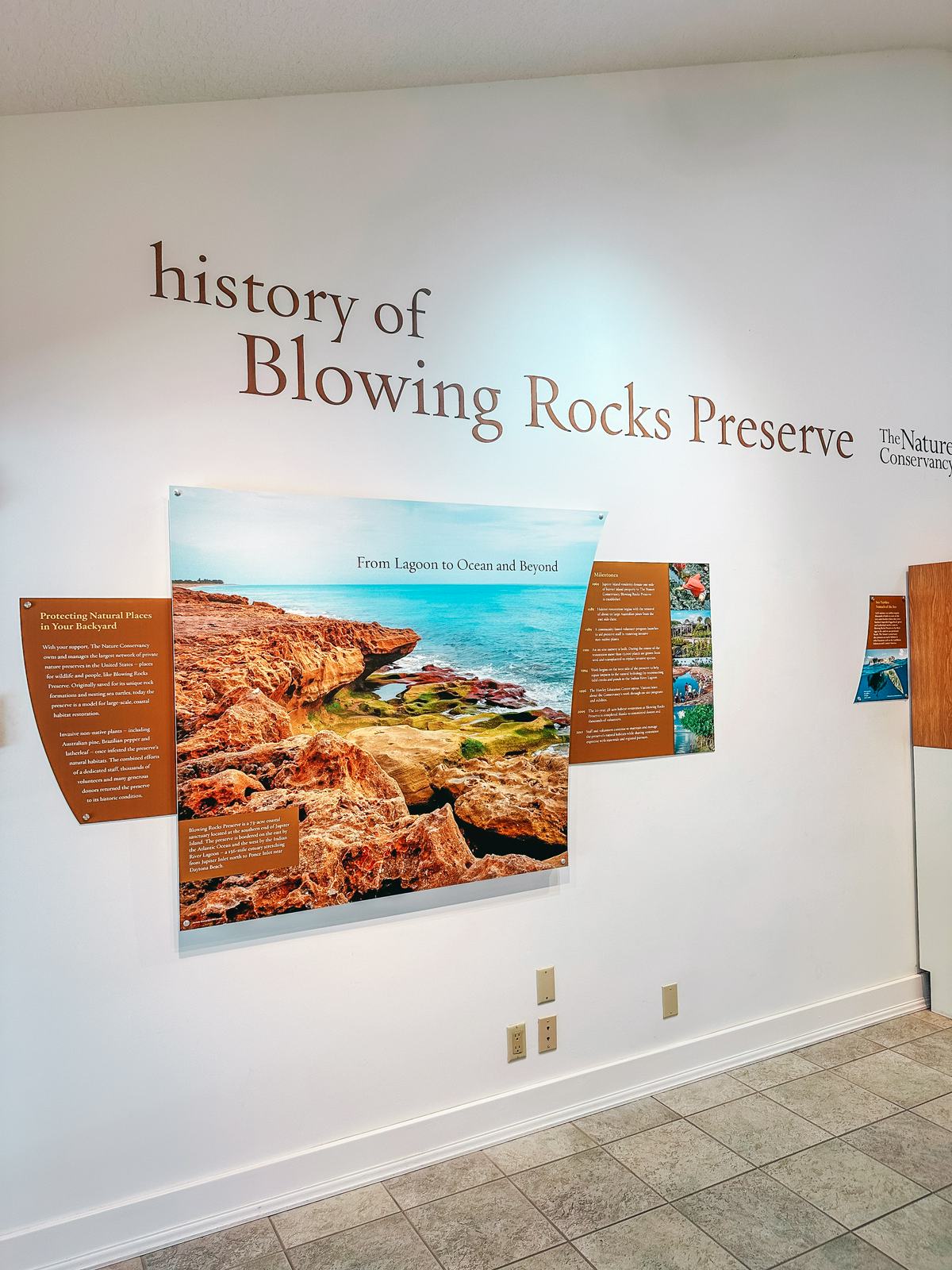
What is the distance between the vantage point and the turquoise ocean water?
2.31 metres

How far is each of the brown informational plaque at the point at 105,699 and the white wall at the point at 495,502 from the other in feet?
0.16

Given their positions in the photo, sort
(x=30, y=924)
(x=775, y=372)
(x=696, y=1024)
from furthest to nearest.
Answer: (x=775, y=372), (x=696, y=1024), (x=30, y=924)

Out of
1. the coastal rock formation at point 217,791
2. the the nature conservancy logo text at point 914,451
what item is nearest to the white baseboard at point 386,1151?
the coastal rock formation at point 217,791

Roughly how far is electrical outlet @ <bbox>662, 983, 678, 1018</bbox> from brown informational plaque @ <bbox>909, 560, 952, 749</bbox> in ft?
4.86

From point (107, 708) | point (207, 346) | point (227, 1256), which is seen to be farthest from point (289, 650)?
point (227, 1256)

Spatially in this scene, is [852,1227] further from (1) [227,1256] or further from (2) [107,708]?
(2) [107,708]

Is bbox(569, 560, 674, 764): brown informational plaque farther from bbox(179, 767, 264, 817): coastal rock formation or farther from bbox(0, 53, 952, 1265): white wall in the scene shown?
bbox(179, 767, 264, 817): coastal rock formation

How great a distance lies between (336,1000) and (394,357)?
73.2 inches

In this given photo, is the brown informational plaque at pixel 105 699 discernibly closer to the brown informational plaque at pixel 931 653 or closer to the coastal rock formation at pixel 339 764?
the coastal rock formation at pixel 339 764

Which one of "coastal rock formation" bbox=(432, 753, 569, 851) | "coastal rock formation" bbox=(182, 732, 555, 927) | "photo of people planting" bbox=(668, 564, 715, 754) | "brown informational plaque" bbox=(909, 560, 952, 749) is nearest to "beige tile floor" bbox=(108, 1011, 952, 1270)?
→ "coastal rock formation" bbox=(182, 732, 555, 927)

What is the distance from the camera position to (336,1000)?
233cm

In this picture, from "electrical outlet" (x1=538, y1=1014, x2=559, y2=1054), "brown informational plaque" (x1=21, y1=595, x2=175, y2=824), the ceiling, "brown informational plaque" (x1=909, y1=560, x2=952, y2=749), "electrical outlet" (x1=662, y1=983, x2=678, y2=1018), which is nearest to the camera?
the ceiling

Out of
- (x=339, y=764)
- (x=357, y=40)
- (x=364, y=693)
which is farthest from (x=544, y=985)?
(x=357, y=40)

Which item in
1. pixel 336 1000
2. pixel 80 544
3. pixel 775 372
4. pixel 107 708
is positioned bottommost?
pixel 336 1000
